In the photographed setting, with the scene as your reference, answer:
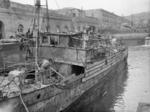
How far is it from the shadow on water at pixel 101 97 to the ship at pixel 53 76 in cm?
35

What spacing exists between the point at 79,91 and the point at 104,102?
2160 mm

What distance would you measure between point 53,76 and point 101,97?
426 cm

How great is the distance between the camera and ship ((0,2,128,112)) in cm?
882

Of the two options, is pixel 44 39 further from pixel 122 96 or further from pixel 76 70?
pixel 122 96

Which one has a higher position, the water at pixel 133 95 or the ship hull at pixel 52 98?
the ship hull at pixel 52 98

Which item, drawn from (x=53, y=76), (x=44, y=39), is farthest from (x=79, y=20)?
(x=53, y=76)

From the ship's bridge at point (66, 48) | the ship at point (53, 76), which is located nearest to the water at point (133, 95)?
the ship at point (53, 76)

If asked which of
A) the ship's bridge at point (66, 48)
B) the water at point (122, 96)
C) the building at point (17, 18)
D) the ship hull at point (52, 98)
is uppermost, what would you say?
the building at point (17, 18)

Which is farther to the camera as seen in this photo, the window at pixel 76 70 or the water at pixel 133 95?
the window at pixel 76 70

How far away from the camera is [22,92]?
8.55 metres

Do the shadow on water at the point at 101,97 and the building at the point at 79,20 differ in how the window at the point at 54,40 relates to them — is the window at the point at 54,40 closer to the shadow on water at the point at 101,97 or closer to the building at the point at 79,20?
the shadow on water at the point at 101,97

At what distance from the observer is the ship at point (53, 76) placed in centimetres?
882

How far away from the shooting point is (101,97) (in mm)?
14297

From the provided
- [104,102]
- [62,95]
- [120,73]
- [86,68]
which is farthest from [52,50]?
[120,73]
